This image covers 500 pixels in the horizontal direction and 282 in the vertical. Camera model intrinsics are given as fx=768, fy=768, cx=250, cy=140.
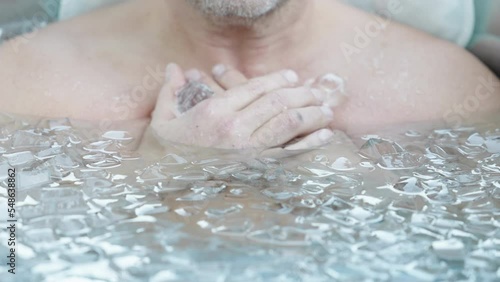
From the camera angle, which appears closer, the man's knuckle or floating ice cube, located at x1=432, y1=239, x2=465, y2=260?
floating ice cube, located at x1=432, y1=239, x2=465, y2=260

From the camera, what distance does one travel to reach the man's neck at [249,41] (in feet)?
4.96

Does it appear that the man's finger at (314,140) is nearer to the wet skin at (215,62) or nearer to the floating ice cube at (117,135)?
the wet skin at (215,62)

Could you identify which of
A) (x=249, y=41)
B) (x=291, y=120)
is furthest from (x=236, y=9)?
(x=291, y=120)

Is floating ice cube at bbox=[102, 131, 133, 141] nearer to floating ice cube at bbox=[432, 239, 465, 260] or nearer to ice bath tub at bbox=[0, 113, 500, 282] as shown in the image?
ice bath tub at bbox=[0, 113, 500, 282]

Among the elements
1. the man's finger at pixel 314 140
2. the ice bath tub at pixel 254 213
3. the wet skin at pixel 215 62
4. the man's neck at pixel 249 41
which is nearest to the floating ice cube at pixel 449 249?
the ice bath tub at pixel 254 213

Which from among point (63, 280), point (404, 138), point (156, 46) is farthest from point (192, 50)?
point (63, 280)

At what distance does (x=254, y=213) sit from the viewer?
3.15 ft

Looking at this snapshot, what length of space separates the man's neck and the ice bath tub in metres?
0.31

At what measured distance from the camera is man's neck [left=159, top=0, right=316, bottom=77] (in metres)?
1.51

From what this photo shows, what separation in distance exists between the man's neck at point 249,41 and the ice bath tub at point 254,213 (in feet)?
1.03

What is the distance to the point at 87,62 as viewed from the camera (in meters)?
1.50

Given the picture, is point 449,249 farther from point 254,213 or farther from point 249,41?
point 249,41

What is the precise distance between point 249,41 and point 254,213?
2.06 ft

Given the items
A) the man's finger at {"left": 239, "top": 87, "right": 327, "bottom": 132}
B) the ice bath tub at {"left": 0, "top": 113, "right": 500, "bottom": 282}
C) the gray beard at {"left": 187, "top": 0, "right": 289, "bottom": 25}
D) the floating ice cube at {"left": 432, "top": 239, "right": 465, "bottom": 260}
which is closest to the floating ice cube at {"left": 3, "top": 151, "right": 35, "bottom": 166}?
the ice bath tub at {"left": 0, "top": 113, "right": 500, "bottom": 282}
